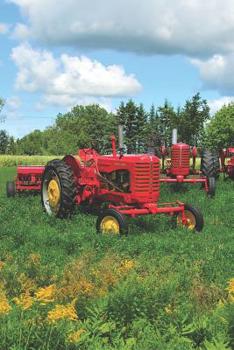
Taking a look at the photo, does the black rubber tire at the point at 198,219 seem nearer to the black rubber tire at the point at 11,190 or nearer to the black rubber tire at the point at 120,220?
the black rubber tire at the point at 120,220

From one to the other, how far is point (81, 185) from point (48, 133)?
306 feet

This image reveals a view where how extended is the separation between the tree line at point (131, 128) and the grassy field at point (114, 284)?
1306 inches

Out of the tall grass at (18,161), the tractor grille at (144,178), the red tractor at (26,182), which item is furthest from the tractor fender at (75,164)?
the tall grass at (18,161)

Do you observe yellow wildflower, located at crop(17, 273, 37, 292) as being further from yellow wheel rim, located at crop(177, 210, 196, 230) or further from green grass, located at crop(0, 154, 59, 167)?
green grass, located at crop(0, 154, 59, 167)

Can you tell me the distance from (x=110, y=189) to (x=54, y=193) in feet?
4.46

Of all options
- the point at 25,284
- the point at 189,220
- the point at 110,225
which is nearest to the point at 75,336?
the point at 25,284

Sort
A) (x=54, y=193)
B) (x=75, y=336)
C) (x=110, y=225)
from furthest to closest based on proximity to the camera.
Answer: (x=54, y=193) < (x=110, y=225) < (x=75, y=336)

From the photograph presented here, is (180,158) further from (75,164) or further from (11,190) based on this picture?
(75,164)

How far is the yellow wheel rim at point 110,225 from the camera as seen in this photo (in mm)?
10930

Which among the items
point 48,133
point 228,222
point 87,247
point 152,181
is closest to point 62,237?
point 87,247

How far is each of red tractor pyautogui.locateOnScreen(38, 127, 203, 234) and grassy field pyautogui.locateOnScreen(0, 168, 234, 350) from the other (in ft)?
1.13

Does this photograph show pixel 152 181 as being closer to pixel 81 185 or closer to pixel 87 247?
pixel 81 185

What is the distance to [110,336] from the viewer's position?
15.0 feet

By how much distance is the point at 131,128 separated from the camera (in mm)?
74938
